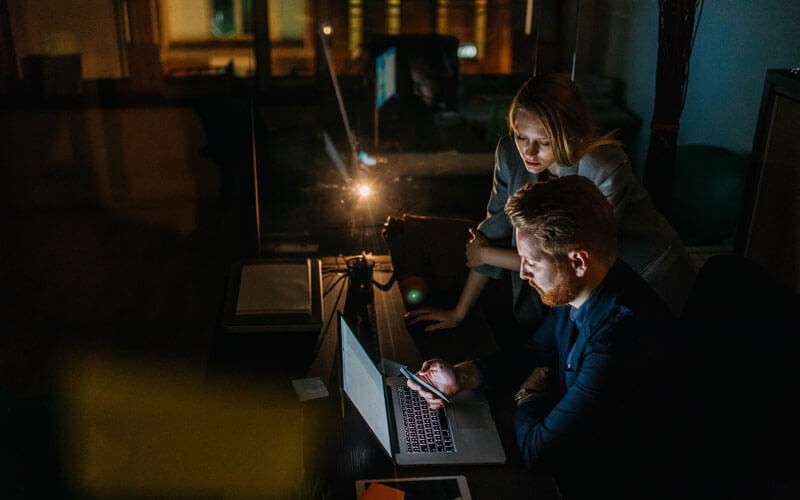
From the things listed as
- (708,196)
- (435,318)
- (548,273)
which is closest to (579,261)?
(548,273)

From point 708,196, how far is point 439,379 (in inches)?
90.5

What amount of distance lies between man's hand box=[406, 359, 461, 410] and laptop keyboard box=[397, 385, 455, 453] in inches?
0.8

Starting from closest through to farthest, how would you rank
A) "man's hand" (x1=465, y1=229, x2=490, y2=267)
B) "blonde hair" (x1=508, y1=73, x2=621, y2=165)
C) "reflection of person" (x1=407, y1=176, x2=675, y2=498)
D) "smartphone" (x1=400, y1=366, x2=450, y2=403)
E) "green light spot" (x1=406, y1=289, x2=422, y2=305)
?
1. "reflection of person" (x1=407, y1=176, x2=675, y2=498)
2. "smartphone" (x1=400, y1=366, x2=450, y2=403)
3. "blonde hair" (x1=508, y1=73, x2=621, y2=165)
4. "man's hand" (x1=465, y1=229, x2=490, y2=267)
5. "green light spot" (x1=406, y1=289, x2=422, y2=305)

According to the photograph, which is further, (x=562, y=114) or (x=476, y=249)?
(x=476, y=249)

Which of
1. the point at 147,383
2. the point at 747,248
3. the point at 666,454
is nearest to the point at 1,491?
the point at 147,383

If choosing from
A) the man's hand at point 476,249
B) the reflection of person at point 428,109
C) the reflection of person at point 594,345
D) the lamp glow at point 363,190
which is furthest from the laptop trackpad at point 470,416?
the reflection of person at point 428,109

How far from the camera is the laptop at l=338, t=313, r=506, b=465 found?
166 centimetres

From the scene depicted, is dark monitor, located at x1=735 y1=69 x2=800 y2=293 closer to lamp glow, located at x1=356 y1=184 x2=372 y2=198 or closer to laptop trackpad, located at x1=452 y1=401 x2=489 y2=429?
A: laptop trackpad, located at x1=452 y1=401 x2=489 y2=429

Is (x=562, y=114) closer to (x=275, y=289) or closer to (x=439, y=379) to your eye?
(x=439, y=379)

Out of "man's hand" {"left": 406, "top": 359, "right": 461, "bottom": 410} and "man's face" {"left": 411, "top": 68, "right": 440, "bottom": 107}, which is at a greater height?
"man's face" {"left": 411, "top": 68, "right": 440, "bottom": 107}

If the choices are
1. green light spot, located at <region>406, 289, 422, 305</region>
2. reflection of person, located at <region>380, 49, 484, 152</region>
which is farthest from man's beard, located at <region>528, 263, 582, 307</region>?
reflection of person, located at <region>380, 49, 484, 152</region>

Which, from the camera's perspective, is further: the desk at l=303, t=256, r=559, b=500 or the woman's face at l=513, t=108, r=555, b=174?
the woman's face at l=513, t=108, r=555, b=174

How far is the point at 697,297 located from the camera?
1866 mm

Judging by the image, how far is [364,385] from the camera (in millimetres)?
1754
